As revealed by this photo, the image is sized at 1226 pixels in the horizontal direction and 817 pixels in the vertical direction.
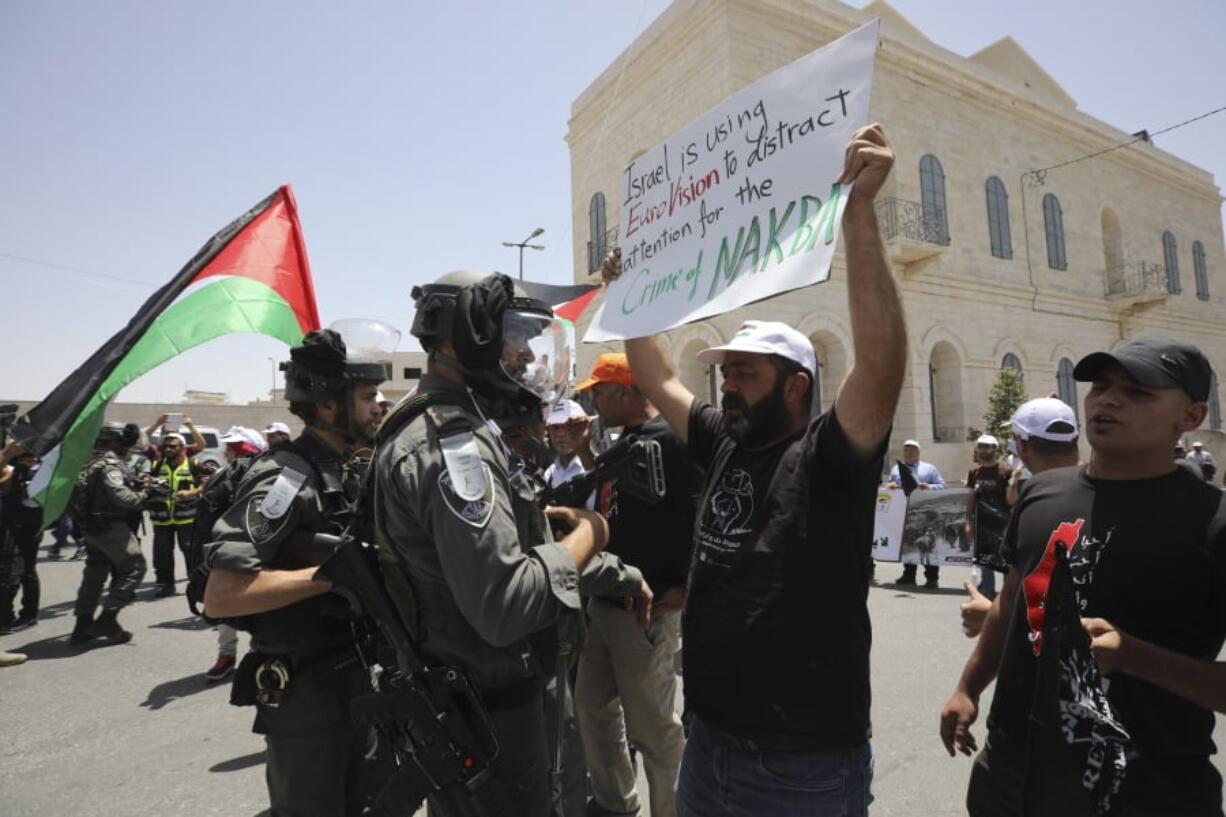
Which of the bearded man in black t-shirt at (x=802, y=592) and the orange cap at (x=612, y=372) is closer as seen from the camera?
the bearded man in black t-shirt at (x=802, y=592)

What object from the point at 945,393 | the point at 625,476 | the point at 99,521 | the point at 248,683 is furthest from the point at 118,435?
the point at 945,393

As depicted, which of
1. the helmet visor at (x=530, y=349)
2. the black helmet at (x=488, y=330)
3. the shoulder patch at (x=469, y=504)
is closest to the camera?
the shoulder patch at (x=469, y=504)

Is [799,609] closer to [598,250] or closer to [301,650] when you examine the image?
[301,650]

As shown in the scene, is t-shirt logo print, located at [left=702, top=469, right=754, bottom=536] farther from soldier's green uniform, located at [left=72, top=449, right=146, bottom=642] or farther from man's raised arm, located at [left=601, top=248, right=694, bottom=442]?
soldier's green uniform, located at [left=72, top=449, right=146, bottom=642]

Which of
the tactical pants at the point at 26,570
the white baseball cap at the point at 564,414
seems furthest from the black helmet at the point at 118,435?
the white baseball cap at the point at 564,414

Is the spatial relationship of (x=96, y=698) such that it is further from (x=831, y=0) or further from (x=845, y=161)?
(x=831, y=0)

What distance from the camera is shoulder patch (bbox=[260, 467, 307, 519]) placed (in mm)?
2164

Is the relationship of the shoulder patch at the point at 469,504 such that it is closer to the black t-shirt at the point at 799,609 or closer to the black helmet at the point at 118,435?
the black t-shirt at the point at 799,609

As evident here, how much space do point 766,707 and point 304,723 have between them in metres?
1.53

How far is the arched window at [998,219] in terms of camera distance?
18.6 metres

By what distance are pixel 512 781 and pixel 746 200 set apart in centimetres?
182

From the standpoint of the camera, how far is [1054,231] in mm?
20312

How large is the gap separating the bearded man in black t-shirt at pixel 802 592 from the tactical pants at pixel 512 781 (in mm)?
431

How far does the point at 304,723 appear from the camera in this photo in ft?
7.20
